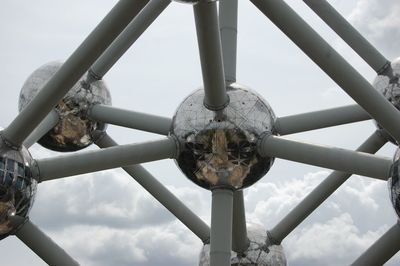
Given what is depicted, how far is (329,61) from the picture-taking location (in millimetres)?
5660

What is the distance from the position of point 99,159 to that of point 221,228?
4.67 ft

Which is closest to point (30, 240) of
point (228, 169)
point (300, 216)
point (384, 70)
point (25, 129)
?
point (25, 129)

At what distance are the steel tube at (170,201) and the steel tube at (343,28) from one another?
303 centimetres

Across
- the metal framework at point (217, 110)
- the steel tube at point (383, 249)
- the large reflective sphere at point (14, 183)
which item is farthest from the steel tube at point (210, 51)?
the steel tube at point (383, 249)

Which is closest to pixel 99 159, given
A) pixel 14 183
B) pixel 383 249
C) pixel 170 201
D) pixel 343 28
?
pixel 14 183

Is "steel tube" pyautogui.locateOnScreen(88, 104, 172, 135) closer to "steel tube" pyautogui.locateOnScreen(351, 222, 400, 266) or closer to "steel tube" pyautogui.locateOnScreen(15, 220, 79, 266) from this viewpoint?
"steel tube" pyautogui.locateOnScreen(15, 220, 79, 266)

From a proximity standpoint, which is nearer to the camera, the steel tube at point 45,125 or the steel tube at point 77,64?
the steel tube at point 77,64

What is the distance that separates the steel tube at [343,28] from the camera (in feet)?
26.9

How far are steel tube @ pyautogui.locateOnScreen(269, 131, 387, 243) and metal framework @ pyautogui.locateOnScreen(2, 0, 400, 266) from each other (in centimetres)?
1

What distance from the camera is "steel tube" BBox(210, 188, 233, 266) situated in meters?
6.84

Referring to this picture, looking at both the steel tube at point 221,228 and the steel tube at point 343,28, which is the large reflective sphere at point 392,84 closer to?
the steel tube at point 343,28

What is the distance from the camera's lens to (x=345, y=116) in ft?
27.3

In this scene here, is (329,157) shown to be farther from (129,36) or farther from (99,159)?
(129,36)

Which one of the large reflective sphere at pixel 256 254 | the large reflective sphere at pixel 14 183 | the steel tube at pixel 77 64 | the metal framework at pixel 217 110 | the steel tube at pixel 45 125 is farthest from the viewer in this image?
the large reflective sphere at pixel 256 254
